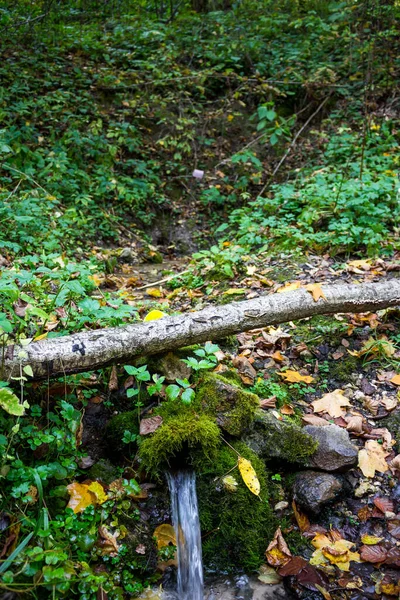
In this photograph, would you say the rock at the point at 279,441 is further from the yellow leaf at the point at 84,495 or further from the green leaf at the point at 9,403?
the green leaf at the point at 9,403

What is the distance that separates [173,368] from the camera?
312cm

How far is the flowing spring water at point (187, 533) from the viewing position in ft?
8.51

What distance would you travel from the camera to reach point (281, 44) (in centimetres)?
1064

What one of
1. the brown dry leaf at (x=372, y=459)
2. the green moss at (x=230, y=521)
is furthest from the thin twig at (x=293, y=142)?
the green moss at (x=230, y=521)

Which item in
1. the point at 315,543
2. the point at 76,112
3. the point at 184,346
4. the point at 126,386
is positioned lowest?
the point at 315,543

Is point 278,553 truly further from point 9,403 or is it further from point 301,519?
point 9,403

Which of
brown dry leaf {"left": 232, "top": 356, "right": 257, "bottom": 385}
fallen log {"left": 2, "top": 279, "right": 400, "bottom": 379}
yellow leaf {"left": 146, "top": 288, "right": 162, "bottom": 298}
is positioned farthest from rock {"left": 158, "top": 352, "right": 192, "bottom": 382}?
yellow leaf {"left": 146, "top": 288, "right": 162, "bottom": 298}

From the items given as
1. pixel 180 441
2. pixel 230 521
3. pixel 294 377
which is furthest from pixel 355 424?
pixel 180 441

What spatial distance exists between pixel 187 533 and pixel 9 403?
135 centimetres

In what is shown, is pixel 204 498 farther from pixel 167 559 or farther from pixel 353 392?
pixel 353 392

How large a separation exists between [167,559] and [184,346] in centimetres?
132

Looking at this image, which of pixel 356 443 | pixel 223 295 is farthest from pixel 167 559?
pixel 223 295

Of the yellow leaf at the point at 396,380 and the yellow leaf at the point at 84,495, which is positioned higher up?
the yellow leaf at the point at 84,495

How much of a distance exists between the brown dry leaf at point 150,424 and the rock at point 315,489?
40.2 inches
